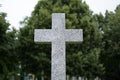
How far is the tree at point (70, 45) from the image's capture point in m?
24.1

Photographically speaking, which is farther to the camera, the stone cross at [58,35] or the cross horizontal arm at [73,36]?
the cross horizontal arm at [73,36]

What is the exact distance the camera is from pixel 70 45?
24.4m

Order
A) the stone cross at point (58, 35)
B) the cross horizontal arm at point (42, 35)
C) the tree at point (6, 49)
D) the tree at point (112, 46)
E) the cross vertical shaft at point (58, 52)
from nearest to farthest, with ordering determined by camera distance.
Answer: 1. the cross vertical shaft at point (58, 52)
2. the stone cross at point (58, 35)
3. the cross horizontal arm at point (42, 35)
4. the tree at point (6, 49)
5. the tree at point (112, 46)

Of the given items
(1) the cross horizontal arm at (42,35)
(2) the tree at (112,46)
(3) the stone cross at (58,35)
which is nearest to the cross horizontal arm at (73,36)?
(3) the stone cross at (58,35)

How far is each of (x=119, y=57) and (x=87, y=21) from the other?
10.3 meters

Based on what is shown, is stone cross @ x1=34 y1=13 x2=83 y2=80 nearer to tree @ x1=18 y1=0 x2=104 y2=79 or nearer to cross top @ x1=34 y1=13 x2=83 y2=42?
cross top @ x1=34 y1=13 x2=83 y2=42

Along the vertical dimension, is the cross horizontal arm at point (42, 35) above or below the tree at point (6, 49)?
above

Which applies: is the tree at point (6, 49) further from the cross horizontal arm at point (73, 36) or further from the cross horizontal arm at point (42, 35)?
the cross horizontal arm at point (73, 36)

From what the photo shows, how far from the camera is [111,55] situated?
33.6 m

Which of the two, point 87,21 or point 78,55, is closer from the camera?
point 78,55

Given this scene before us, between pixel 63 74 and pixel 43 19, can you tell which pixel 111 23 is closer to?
pixel 43 19

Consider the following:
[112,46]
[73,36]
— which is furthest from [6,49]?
[112,46]

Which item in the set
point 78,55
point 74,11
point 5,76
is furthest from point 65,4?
point 5,76

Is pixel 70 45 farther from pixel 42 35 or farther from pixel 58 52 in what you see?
pixel 58 52
